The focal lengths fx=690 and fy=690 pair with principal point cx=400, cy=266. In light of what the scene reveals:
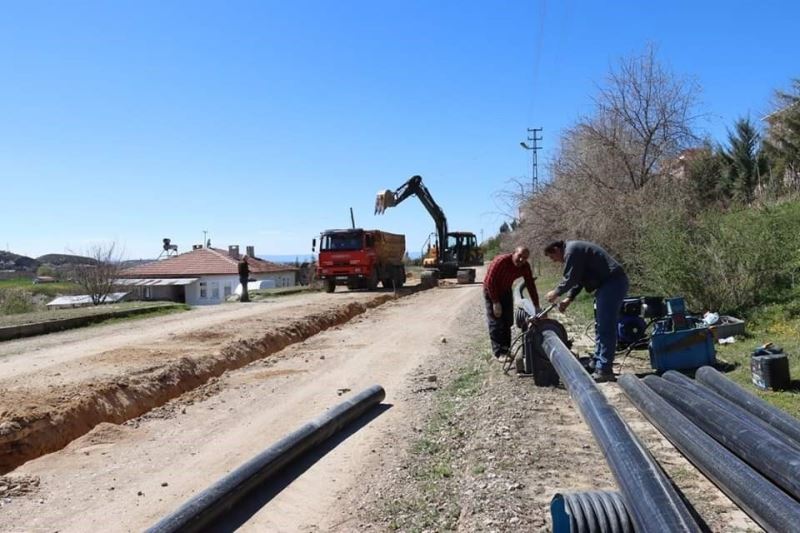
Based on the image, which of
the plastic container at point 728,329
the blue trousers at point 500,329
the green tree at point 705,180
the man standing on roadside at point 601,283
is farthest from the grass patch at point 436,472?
the green tree at point 705,180

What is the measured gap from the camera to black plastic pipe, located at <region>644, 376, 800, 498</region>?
150 inches

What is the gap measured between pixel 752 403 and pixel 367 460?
3225mm

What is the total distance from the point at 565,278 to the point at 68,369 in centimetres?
735

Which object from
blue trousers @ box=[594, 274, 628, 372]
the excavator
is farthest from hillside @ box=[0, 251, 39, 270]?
blue trousers @ box=[594, 274, 628, 372]

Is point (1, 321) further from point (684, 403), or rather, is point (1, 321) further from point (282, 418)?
point (684, 403)

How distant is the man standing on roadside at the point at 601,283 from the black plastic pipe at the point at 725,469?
52.5 inches

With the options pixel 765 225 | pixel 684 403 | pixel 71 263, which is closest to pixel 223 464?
pixel 684 403

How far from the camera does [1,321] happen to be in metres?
15.6

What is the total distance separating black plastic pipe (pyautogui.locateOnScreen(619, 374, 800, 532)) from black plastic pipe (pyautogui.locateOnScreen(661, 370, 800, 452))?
28 cm

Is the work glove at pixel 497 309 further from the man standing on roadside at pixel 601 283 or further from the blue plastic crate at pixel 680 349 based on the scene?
the blue plastic crate at pixel 680 349

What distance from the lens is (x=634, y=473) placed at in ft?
11.3

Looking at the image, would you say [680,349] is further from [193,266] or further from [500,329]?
[193,266]

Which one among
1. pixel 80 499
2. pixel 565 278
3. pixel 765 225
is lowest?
pixel 80 499

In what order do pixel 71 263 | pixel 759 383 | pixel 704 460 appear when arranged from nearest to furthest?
pixel 704 460 < pixel 759 383 < pixel 71 263
